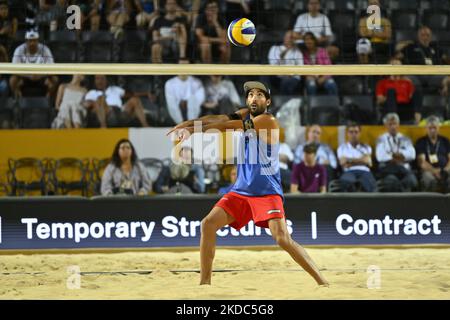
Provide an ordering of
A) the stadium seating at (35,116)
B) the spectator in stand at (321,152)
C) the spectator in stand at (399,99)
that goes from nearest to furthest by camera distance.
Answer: the spectator in stand at (321,152) < the stadium seating at (35,116) < the spectator in stand at (399,99)

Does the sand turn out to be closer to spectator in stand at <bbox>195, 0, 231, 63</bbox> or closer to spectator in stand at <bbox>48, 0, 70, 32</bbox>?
spectator in stand at <bbox>195, 0, 231, 63</bbox>

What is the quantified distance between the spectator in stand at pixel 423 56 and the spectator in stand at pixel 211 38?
2686mm

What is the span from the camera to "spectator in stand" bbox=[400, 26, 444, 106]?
1259 cm

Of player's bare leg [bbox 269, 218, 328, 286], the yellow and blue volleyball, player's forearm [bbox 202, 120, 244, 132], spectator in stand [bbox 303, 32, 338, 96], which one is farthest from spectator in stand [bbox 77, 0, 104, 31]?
player's bare leg [bbox 269, 218, 328, 286]

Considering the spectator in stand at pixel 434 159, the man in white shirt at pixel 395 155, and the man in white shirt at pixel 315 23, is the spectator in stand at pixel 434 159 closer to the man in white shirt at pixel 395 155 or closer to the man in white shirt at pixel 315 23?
the man in white shirt at pixel 395 155

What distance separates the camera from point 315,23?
12.9 m

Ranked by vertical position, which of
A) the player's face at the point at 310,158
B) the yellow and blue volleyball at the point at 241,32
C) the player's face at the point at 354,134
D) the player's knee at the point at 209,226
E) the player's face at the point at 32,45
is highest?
the player's face at the point at 32,45

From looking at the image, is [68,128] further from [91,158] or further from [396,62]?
[396,62]

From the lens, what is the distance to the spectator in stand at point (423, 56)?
1259 cm

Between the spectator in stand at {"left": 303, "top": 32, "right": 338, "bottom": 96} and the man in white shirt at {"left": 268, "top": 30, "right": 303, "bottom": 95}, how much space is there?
0.16m

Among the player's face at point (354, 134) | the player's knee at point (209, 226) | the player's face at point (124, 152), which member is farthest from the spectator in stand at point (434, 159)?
the player's knee at point (209, 226)

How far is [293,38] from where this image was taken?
40.9ft

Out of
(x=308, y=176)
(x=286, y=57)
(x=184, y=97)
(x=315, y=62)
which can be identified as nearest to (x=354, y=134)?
(x=308, y=176)
